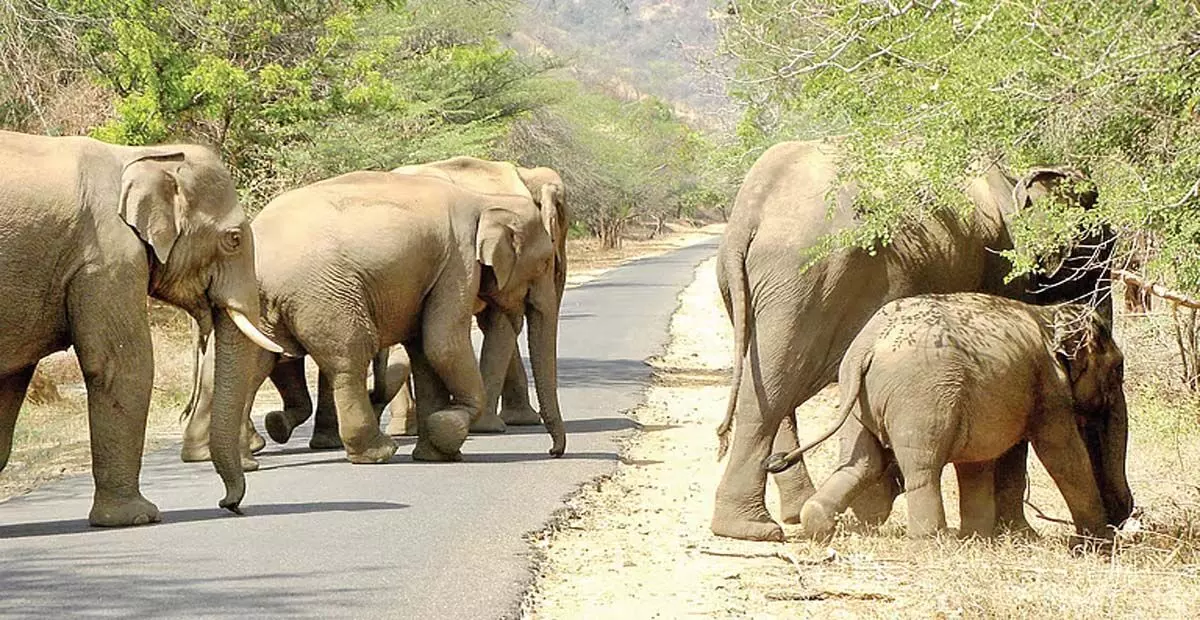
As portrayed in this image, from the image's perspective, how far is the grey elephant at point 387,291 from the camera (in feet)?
44.3

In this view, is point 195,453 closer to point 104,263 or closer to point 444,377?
point 444,377

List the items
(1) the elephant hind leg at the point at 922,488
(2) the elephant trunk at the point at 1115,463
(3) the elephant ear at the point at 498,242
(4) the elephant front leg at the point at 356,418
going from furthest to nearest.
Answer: (3) the elephant ear at the point at 498,242 < (4) the elephant front leg at the point at 356,418 < (2) the elephant trunk at the point at 1115,463 < (1) the elephant hind leg at the point at 922,488

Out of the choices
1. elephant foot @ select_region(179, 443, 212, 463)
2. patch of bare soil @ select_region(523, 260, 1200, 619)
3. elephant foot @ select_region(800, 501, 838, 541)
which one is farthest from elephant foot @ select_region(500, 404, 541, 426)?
elephant foot @ select_region(800, 501, 838, 541)

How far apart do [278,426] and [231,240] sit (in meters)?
4.61

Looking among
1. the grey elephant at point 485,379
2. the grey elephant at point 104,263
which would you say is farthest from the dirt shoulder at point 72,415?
the grey elephant at point 104,263

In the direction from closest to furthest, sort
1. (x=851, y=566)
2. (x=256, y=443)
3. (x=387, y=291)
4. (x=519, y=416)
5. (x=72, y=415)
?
(x=851, y=566)
(x=387, y=291)
(x=256, y=443)
(x=519, y=416)
(x=72, y=415)

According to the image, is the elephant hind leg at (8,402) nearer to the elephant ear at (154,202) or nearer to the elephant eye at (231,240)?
the elephant ear at (154,202)

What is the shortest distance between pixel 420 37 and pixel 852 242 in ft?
106

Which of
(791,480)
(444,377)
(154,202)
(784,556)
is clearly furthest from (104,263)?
(444,377)

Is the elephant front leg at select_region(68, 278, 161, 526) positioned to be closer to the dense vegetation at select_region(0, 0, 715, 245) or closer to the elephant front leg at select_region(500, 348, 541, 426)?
the dense vegetation at select_region(0, 0, 715, 245)

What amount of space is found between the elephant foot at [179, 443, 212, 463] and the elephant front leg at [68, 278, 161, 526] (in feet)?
11.4

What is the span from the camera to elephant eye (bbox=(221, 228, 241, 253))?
1044 cm

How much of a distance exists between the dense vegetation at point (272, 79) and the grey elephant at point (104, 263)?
644 centimetres

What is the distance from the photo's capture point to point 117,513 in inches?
390
